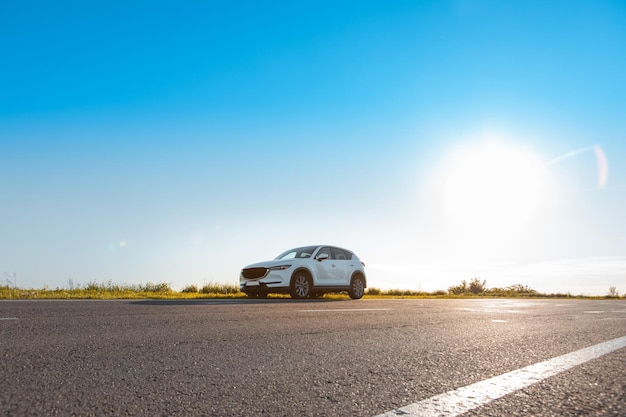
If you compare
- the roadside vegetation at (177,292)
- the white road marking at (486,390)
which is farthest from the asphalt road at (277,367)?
the roadside vegetation at (177,292)

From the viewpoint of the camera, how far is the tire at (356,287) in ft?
59.4

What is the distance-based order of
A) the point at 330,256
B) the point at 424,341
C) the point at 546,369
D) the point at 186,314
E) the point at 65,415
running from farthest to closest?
the point at 330,256
the point at 186,314
the point at 424,341
the point at 546,369
the point at 65,415

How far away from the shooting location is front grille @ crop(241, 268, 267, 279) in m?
16.4

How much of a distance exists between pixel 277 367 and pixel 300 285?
12756 millimetres

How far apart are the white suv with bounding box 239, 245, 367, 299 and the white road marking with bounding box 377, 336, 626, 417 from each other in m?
12.1

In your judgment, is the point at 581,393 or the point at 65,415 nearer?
the point at 65,415

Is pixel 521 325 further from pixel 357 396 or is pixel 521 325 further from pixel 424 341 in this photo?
pixel 357 396

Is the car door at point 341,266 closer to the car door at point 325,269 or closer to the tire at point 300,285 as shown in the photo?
the car door at point 325,269

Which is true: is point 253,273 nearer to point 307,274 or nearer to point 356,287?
point 307,274

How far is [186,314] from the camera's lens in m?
8.16

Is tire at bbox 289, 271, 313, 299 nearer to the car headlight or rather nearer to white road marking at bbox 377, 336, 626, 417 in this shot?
the car headlight

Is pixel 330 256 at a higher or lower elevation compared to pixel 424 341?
higher

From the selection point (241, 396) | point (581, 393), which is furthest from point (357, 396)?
point (581, 393)

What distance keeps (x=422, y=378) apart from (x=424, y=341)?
2.00m
